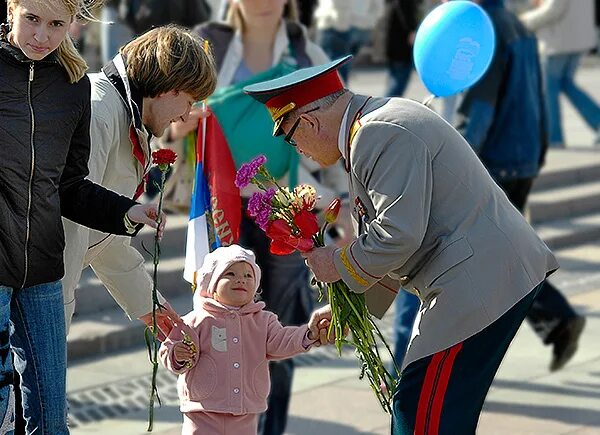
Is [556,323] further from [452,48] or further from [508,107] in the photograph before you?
[452,48]

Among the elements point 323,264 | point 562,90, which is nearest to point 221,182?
point 323,264

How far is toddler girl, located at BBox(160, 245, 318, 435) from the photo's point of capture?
431 cm

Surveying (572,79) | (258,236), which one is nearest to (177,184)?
(258,236)

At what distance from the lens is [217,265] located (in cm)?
436

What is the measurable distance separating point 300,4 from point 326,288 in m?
5.93

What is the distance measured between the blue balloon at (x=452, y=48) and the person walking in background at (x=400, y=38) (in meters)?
6.96

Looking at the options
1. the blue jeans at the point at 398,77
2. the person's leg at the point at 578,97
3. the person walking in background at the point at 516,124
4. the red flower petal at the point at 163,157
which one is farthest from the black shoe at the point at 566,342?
the person's leg at the point at 578,97

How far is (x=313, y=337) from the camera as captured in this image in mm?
4273

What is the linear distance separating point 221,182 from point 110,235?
92 cm

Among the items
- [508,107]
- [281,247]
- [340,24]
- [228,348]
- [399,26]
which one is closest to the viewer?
[281,247]

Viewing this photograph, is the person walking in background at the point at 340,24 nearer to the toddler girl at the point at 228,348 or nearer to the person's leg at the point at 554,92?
the person's leg at the point at 554,92

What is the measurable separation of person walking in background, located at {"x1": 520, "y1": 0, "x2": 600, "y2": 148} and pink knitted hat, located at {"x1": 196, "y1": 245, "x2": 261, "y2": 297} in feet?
27.8

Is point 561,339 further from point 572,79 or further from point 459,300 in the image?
point 572,79

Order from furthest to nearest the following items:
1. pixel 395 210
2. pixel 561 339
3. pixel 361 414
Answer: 1. pixel 561 339
2. pixel 361 414
3. pixel 395 210
